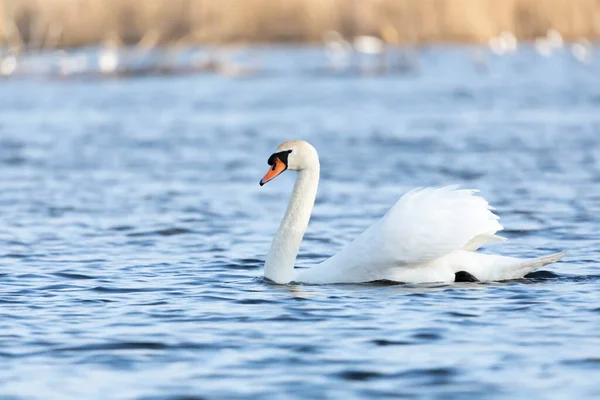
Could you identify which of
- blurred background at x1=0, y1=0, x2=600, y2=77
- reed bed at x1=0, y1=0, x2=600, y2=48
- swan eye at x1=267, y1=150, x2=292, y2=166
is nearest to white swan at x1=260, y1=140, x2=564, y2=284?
swan eye at x1=267, y1=150, x2=292, y2=166

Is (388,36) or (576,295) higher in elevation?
(388,36)

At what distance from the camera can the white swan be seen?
29.9 ft

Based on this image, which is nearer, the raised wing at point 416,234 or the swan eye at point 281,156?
the raised wing at point 416,234

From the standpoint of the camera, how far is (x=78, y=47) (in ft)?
168

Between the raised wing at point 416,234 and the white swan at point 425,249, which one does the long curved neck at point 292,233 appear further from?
the raised wing at point 416,234

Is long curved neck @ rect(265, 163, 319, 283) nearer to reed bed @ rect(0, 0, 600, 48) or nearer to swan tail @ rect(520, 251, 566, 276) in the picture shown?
swan tail @ rect(520, 251, 566, 276)

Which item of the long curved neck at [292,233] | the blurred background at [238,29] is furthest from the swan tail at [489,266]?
the blurred background at [238,29]

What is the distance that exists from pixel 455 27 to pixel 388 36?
545 inches

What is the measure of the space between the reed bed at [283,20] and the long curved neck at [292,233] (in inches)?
1554

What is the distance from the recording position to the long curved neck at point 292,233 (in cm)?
980

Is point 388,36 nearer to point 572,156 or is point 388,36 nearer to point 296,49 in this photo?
point 296,49

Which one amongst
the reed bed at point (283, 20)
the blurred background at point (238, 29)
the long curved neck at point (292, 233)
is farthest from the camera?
the reed bed at point (283, 20)

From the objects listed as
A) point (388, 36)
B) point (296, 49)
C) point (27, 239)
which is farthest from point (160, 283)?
point (296, 49)

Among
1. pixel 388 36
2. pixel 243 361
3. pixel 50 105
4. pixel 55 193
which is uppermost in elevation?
pixel 388 36
